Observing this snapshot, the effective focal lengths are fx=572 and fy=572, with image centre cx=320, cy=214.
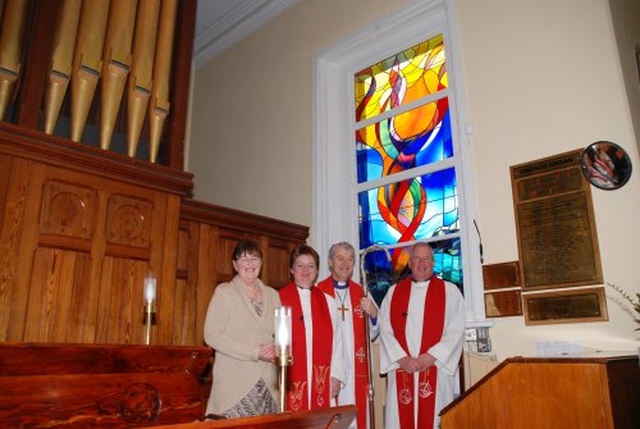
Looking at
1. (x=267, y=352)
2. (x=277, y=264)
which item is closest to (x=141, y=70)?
(x=277, y=264)

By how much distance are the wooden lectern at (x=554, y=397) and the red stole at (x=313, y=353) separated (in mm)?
1283

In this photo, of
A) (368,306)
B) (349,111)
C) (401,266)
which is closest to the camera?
(368,306)

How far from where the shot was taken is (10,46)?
3787mm

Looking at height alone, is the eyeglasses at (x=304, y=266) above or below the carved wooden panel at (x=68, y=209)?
below

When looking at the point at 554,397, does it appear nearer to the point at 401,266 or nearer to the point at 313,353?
the point at 313,353

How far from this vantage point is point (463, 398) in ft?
9.66

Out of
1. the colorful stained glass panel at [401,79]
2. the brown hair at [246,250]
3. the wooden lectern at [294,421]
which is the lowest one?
the wooden lectern at [294,421]

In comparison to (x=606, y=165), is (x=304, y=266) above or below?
below

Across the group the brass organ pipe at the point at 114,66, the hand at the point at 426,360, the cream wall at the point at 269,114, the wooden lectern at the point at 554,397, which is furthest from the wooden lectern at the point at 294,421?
the cream wall at the point at 269,114

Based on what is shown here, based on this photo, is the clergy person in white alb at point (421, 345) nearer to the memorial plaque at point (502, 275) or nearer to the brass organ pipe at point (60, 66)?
the memorial plaque at point (502, 275)

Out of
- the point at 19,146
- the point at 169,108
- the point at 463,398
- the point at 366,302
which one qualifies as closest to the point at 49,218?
the point at 19,146

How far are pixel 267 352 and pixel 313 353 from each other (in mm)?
866

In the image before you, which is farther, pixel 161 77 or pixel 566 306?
pixel 161 77

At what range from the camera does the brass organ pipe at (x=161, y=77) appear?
4254mm
